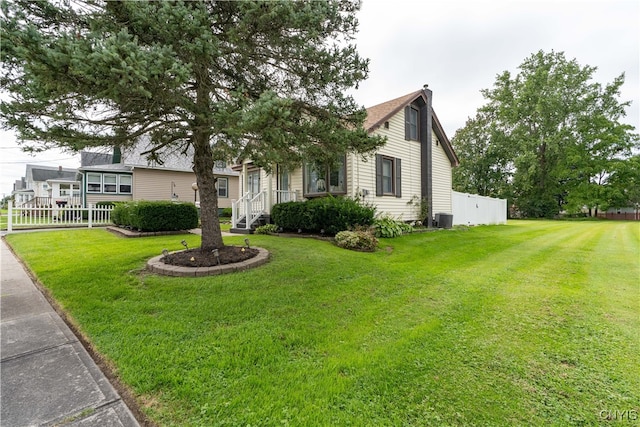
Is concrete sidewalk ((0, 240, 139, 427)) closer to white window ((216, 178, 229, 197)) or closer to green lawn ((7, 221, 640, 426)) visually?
green lawn ((7, 221, 640, 426))

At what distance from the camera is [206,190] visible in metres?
5.59

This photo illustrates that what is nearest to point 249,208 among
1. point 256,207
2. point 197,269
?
point 256,207

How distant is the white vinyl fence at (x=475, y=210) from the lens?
49.8 feet

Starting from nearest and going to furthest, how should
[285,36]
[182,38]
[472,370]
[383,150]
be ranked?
[472,370], [182,38], [285,36], [383,150]

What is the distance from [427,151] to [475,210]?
6710 millimetres

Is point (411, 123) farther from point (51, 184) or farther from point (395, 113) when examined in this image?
point (51, 184)

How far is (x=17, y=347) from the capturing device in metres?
2.68

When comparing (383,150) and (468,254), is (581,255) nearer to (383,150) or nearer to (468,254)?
(468,254)

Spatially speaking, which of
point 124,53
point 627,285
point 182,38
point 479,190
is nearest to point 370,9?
point 182,38

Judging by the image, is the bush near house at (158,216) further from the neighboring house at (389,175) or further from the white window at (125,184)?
the white window at (125,184)

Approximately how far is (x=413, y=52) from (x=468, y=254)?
322 inches

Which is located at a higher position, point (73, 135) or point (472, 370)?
point (73, 135)

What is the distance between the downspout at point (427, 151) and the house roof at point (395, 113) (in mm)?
316

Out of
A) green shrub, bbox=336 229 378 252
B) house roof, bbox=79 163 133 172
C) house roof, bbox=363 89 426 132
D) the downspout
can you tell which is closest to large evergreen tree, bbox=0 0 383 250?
green shrub, bbox=336 229 378 252
